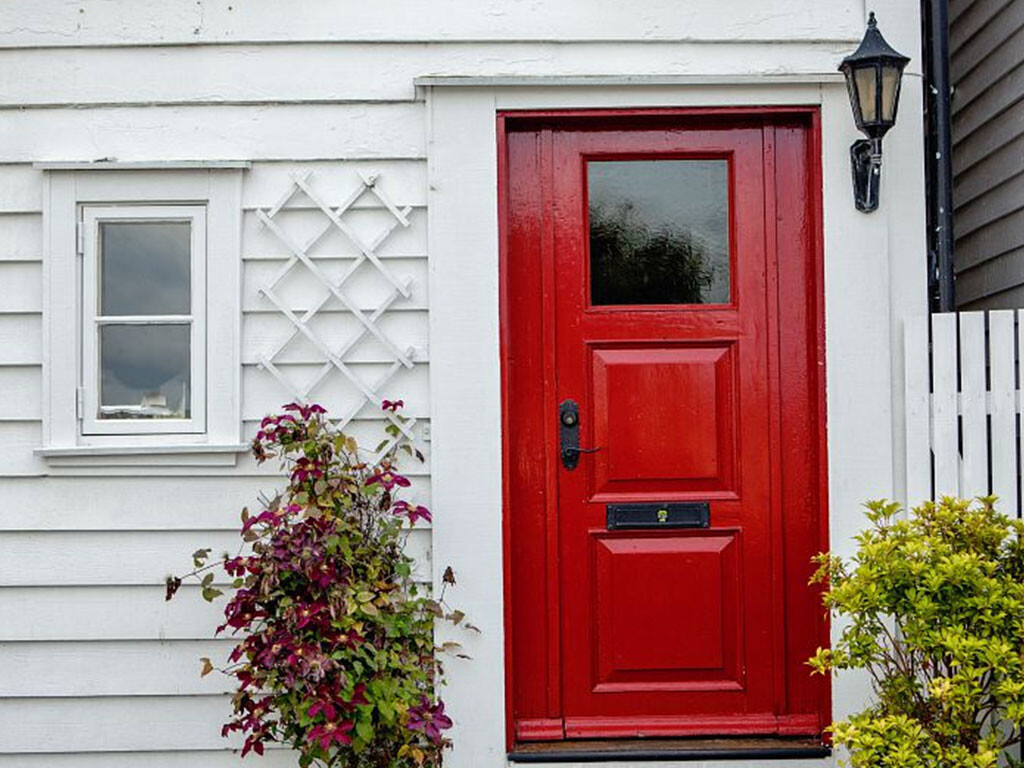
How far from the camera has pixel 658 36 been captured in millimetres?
4176

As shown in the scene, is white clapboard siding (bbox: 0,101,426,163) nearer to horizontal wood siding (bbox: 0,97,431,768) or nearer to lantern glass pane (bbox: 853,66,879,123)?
horizontal wood siding (bbox: 0,97,431,768)

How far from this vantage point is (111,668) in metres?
4.14

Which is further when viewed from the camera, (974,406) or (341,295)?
(341,295)

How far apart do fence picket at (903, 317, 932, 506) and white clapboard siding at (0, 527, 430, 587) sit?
5.35ft

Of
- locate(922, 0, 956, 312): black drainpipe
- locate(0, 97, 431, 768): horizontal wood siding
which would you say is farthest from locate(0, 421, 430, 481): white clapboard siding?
locate(922, 0, 956, 312): black drainpipe

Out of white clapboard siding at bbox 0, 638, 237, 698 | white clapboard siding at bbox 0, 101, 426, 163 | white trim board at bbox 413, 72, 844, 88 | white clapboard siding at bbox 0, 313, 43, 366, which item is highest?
white trim board at bbox 413, 72, 844, 88

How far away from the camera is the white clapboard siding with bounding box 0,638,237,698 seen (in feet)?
13.6

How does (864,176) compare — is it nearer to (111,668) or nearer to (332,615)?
(332,615)

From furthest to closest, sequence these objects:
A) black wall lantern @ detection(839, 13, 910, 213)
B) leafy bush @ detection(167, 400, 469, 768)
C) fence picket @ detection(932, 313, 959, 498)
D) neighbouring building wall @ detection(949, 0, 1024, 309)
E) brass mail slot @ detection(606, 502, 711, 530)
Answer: neighbouring building wall @ detection(949, 0, 1024, 309)
brass mail slot @ detection(606, 502, 711, 530)
fence picket @ detection(932, 313, 959, 498)
black wall lantern @ detection(839, 13, 910, 213)
leafy bush @ detection(167, 400, 469, 768)

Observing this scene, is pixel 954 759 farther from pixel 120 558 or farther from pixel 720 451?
pixel 120 558

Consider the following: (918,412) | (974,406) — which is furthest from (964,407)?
(918,412)

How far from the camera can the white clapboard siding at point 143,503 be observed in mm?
4148

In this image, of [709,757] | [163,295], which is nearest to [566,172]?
[163,295]

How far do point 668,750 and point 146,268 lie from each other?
2398mm
